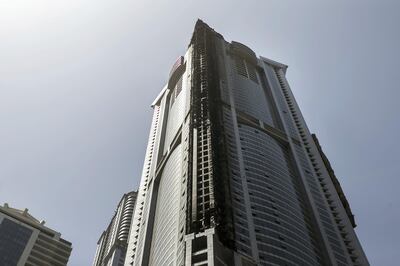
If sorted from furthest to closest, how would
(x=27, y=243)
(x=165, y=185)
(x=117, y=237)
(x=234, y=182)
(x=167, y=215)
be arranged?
(x=117, y=237)
(x=27, y=243)
(x=165, y=185)
(x=167, y=215)
(x=234, y=182)

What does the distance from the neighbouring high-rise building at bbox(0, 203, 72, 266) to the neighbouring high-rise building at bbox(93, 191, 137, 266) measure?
13979mm

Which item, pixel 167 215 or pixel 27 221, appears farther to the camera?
pixel 27 221

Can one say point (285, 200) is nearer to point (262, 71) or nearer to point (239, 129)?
point (239, 129)

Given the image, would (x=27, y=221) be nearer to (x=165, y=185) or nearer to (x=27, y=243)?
(x=27, y=243)

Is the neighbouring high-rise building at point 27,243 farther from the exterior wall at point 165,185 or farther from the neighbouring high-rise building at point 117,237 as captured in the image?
the exterior wall at point 165,185

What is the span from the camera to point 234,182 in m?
86.0

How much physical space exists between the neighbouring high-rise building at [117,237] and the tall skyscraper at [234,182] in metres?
31.8

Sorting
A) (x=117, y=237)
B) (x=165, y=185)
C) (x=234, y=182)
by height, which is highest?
(x=117, y=237)

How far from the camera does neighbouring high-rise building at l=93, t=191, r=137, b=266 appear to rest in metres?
143

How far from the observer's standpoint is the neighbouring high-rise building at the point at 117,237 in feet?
469

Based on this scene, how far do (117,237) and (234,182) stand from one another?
266 ft

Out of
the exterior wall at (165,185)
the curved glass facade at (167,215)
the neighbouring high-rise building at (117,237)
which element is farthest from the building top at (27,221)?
the curved glass facade at (167,215)

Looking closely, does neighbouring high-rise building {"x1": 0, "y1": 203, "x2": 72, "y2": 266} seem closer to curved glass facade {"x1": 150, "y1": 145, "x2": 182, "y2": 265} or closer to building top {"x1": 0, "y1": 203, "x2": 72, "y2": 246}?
building top {"x1": 0, "y1": 203, "x2": 72, "y2": 246}

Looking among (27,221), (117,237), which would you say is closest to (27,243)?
(27,221)
